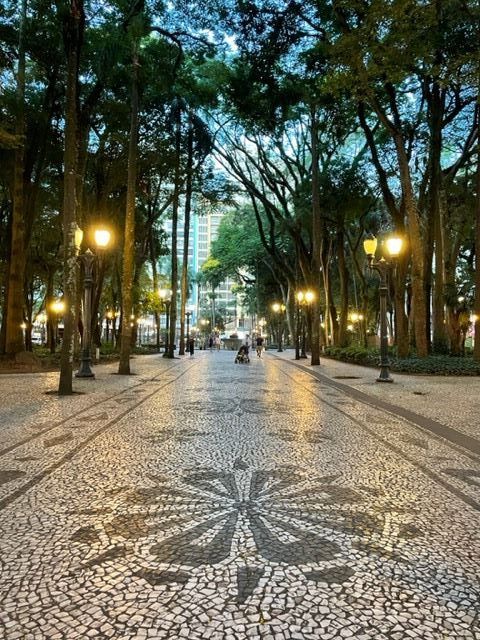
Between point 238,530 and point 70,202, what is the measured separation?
8.62m

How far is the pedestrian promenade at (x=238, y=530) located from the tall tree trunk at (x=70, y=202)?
3296mm

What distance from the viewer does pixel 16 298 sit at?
16.1 meters

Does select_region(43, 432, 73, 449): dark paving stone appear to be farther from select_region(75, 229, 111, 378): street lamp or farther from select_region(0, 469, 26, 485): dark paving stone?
select_region(75, 229, 111, 378): street lamp

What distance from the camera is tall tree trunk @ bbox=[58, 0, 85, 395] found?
1030 centimetres

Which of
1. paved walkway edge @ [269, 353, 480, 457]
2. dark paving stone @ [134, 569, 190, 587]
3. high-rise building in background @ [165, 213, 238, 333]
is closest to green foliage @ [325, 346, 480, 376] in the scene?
paved walkway edge @ [269, 353, 480, 457]

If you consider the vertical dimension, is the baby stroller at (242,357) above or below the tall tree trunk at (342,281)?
below

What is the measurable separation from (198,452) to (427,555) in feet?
9.48

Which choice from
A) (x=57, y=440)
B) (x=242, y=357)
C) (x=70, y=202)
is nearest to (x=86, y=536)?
(x=57, y=440)

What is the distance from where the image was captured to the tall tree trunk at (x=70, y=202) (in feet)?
33.8

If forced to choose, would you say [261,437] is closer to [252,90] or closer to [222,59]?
[252,90]

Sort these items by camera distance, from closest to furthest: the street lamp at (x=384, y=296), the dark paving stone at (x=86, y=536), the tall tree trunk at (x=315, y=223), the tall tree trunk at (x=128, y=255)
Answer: the dark paving stone at (x=86, y=536)
the street lamp at (x=384, y=296)
the tall tree trunk at (x=128, y=255)
the tall tree trunk at (x=315, y=223)

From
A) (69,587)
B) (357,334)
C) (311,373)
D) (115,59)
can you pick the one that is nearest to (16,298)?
(115,59)

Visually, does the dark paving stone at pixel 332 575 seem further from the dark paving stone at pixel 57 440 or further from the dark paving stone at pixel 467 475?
the dark paving stone at pixel 57 440

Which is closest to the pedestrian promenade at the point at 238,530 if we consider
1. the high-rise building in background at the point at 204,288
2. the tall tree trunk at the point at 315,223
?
the tall tree trunk at the point at 315,223
